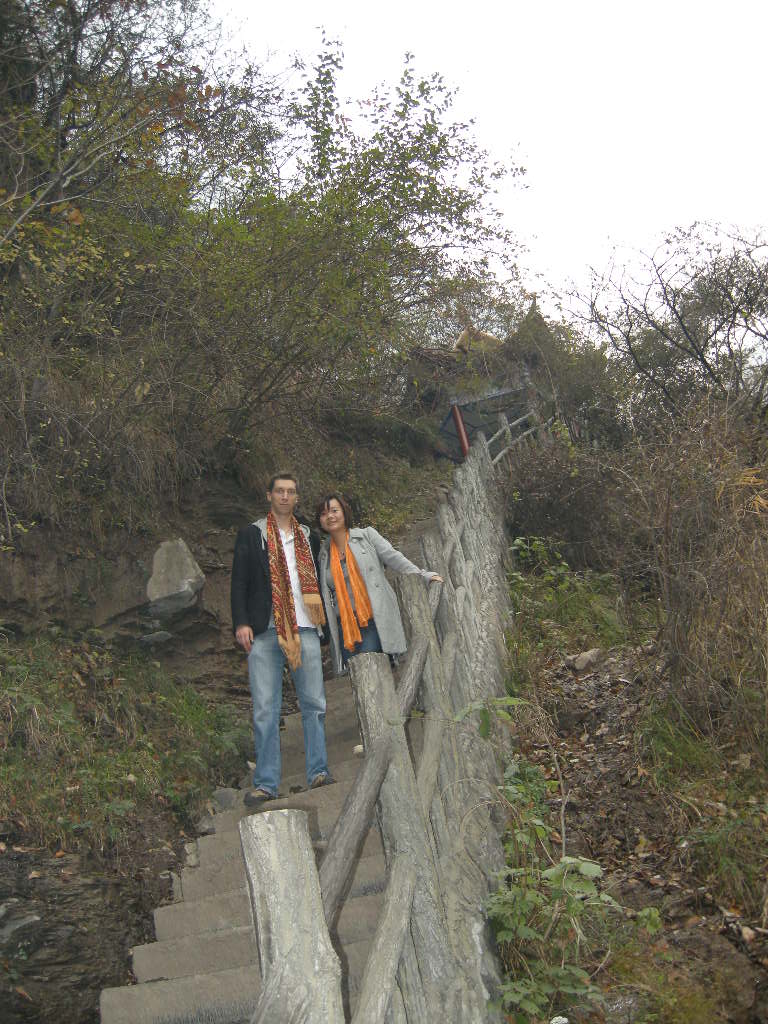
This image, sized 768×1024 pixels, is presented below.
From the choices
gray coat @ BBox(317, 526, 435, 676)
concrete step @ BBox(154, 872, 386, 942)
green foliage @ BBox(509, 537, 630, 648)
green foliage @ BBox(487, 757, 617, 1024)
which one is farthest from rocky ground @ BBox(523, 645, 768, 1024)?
gray coat @ BBox(317, 526, 435, 676)

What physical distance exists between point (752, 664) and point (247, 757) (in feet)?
12.9

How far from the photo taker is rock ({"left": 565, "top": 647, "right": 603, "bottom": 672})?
8773 mm

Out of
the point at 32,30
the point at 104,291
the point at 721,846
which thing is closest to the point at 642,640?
the point at 721,846

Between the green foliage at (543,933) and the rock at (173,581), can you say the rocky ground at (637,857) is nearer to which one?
the green foliage at (543,933)

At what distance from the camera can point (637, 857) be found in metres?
5.69

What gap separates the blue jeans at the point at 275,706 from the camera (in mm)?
5152

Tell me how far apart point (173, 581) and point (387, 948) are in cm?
581

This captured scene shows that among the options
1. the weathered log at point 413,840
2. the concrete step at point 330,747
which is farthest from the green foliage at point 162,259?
the weathered log at point 413,840

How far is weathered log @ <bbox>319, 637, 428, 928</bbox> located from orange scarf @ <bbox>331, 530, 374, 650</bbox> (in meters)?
1.51

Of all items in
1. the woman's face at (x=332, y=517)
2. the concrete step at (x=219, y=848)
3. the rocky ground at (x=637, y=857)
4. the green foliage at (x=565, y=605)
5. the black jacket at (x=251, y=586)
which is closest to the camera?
the rocky ground at (x=637, y=857)

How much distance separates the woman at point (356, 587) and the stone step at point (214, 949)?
1663 millimetres

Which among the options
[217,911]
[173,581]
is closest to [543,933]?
[217,911]

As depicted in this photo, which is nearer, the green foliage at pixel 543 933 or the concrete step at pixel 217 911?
the green foliage at pixel 543 933

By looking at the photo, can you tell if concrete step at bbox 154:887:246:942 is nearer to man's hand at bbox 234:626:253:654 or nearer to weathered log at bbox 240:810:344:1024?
man's hand at bbox 234:626:253:654
